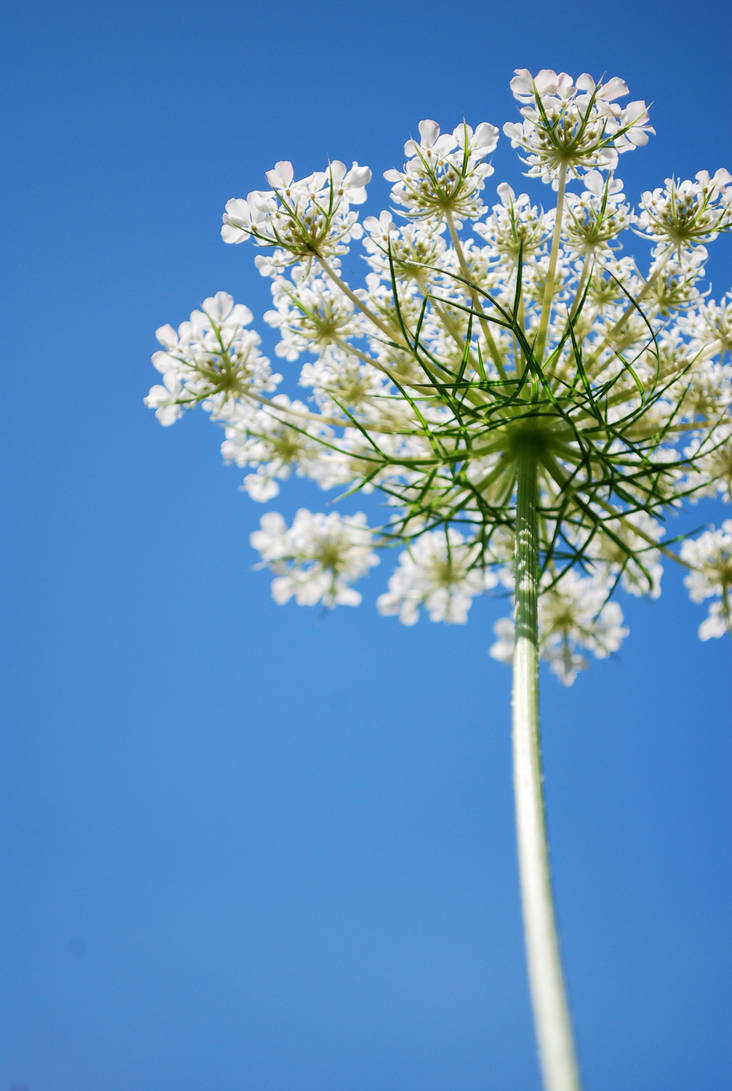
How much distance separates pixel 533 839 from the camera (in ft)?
6.39

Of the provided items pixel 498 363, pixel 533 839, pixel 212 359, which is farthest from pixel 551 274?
pixel 533 839

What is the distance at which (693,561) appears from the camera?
4.32m

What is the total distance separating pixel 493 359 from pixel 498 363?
187mm

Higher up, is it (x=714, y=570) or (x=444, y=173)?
(x=444, y=173)

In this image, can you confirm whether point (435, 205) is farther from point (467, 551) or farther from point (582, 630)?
point (582, 630)

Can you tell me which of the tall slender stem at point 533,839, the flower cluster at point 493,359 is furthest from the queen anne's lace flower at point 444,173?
the tall slender stem at point 533,839

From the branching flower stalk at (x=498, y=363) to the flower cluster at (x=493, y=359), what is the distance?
1cm

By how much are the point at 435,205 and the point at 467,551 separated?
5.69 ft

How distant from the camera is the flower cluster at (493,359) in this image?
3.33 meters

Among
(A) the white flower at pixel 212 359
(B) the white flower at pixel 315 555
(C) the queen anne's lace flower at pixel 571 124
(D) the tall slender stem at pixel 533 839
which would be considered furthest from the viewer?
(B) the white flower at pixel 315 555

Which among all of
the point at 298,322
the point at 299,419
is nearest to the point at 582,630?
the point at 299,419

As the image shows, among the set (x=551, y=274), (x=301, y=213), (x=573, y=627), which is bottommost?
(x=573, y=627)

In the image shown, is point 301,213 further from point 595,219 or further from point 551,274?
point 595,219

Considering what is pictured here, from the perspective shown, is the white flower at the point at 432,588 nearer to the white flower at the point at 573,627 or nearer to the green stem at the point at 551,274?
the white flower at the point at 573,627
